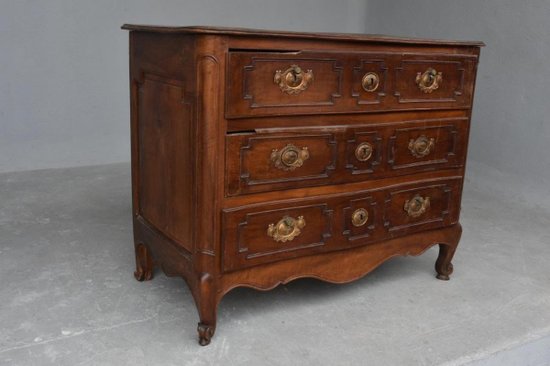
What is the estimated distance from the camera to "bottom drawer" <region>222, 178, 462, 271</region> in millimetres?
1922

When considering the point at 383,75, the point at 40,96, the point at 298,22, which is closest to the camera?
the point at 383,75

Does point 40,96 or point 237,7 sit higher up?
point 237,7

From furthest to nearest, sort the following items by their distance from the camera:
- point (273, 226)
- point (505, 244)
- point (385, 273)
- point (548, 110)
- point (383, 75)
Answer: point (548, 110) → point (505, 244) → point (385, 273) → point (383, 75) → point (273, 226)

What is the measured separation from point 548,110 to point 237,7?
2.24 m

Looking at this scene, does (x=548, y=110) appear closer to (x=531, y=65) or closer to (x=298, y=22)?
(x=531, y=65)

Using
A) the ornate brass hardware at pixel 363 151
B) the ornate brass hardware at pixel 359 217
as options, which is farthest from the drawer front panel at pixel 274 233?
the ornate brass hardware at pixel 363 151

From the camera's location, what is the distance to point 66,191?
3.57m

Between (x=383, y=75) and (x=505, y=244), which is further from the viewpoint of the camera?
(x=505, y=244)

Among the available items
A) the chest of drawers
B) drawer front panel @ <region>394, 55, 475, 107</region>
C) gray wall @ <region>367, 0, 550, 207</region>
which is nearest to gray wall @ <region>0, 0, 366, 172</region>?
gray wall @ <region>367, 0, 550, 207</region>

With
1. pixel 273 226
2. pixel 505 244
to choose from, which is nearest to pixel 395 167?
pixel 273 226

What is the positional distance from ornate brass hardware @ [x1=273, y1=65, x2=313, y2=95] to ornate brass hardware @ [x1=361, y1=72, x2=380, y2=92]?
219 mm

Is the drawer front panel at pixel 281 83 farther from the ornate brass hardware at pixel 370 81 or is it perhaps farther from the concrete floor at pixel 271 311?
the concrete floor at pixel 271 311

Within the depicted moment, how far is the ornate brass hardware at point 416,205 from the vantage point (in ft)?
7.57

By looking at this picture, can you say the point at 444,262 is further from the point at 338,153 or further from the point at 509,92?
the point at 509,92
